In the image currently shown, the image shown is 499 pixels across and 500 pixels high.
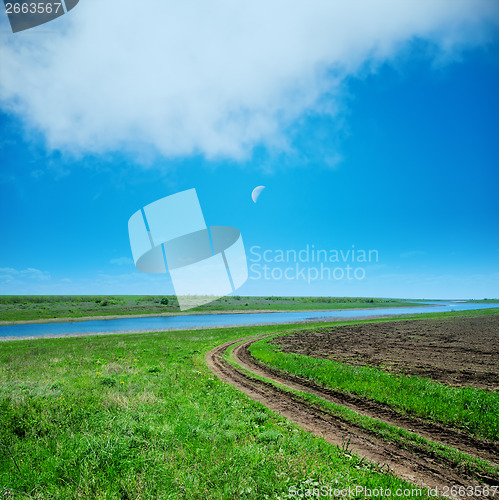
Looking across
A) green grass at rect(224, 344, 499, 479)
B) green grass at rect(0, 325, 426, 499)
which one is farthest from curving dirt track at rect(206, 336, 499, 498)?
green grass at rect(0, 325, 426, 499)

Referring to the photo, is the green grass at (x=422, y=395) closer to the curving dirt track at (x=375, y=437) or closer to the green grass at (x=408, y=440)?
the curving dirt track at (x=375, y=437)

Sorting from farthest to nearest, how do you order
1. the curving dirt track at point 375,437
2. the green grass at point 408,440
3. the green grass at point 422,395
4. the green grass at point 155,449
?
the green grass at point 422,395, the green grass at point 408,440, the curving dirt track at point 375,437, the green grass at point 155,449

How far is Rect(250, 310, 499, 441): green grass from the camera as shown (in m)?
8.80

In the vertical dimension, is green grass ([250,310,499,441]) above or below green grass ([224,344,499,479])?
below

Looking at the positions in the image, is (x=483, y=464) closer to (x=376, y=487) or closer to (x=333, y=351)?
(x=376, y=487)

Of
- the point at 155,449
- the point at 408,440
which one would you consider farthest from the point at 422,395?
the point at 155,449

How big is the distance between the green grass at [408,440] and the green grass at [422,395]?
1.83 metres

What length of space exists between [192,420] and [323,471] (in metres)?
4.28

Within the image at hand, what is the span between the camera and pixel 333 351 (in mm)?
23703

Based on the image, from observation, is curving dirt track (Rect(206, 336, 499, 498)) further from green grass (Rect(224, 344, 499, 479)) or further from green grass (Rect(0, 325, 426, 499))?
green grass (Rect(0, 325, 426, 499))

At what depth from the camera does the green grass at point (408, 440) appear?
6387 millimetres

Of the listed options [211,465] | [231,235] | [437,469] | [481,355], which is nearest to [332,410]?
[437,469]

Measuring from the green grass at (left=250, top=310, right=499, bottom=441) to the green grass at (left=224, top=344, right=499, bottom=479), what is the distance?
1833 mm

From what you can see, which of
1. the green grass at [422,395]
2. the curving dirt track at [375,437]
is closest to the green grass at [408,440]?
the curving dirt track at [375,437]
